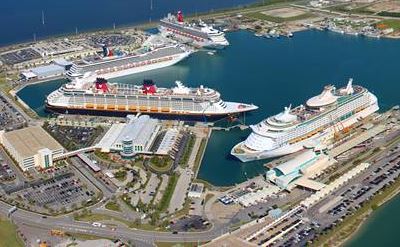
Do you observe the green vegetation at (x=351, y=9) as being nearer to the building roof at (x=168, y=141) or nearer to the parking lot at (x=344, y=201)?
the parking lot at (x=344, y=201)

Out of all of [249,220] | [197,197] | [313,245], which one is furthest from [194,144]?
[313,245]

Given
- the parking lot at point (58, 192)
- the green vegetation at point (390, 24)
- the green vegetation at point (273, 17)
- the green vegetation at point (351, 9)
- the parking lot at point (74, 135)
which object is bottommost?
the parking lot at point (58, 192)

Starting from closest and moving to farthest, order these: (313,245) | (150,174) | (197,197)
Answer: (313,245) → (197,197) → (150,174)

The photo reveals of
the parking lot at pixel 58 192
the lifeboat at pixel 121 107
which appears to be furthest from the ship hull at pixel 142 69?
the parking lot at pixel 58 192

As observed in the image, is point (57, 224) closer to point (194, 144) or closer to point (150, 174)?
point (150, 174)

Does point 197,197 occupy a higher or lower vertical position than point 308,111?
lower

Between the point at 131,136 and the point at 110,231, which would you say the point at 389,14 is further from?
the point at 110,231

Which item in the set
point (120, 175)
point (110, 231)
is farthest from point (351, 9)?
point (110, 231)
